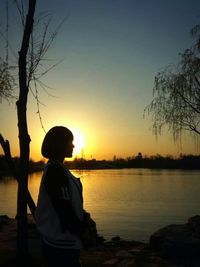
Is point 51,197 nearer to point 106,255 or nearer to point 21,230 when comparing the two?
point 21,230

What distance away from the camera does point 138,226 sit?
1956 centimetres

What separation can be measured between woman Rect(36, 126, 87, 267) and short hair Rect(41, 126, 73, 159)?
0.12 m

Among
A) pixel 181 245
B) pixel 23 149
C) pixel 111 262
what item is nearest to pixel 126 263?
pixel 111 262

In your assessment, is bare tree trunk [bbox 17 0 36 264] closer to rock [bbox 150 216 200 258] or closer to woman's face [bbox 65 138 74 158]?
rock [bbox 150 216 200 258]

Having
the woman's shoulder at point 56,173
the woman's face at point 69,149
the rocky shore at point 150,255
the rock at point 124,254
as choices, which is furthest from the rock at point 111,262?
the woman's shoulder at point 56,173

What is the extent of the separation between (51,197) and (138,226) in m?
17.3

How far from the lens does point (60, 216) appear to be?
2777mm

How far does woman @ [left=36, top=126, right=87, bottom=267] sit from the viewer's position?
2777mm

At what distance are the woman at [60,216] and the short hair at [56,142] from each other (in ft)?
0.40

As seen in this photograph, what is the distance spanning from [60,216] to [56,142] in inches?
20.7

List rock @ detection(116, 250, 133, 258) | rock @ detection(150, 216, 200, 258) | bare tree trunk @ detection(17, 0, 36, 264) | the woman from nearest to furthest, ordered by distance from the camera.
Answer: the woman → bare tree trunk @ detection(17, 0, 36, 264) → rock @ detection(150, 216, 200, 258) → rock @ detection(116, 250, 133, 258)

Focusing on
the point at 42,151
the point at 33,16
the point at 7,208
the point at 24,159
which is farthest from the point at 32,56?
the point at 7,208

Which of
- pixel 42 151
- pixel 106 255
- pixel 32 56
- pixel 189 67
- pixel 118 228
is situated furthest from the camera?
pixel 118 228

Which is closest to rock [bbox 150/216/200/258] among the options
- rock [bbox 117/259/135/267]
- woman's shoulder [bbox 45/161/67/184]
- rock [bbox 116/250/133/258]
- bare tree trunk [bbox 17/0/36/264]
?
rock [bbox 116/250/133/258]
